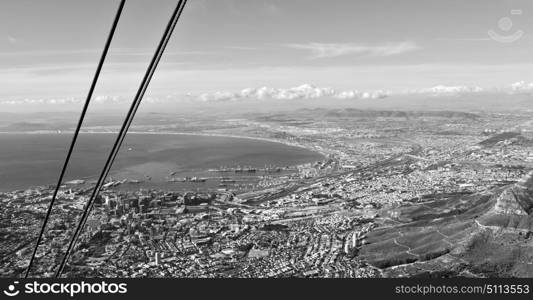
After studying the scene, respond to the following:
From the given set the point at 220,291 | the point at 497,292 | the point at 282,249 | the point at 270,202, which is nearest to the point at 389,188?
the point at 270,202

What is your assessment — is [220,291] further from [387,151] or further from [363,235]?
[387,151]

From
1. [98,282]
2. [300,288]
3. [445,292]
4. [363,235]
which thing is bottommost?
[363,235]

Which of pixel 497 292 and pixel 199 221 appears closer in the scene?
pixel 497 292

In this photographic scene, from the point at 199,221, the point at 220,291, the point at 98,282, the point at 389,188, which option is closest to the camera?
the point at 98,282

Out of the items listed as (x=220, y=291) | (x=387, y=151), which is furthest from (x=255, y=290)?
(x=387, y=151)

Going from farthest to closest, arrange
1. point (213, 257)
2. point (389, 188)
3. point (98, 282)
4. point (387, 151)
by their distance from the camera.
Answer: point (387, 151), point (389, 188), point (213, 257), point (98, 282)

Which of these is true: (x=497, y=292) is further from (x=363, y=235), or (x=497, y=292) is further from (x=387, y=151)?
(x=387, y=151)

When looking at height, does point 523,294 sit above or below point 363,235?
above
